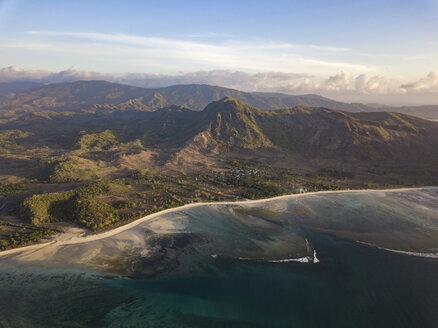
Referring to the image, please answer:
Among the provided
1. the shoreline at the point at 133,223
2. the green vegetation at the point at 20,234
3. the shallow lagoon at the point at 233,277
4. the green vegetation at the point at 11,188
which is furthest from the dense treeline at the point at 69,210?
the green vegetation at the point at 11,188

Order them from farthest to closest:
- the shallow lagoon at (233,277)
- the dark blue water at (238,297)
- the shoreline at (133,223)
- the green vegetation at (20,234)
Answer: the shoreline at (133,223), the green vegetation at (20,234), the shallow lagoon at (233,277), the dark blue water at (238,297)

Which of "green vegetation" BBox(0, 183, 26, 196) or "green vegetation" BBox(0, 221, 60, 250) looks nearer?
"green vegetation" BBox(0, 221, 60, 250)

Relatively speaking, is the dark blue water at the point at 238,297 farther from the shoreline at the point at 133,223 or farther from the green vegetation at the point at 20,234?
the green vegetation at the point at 20,234

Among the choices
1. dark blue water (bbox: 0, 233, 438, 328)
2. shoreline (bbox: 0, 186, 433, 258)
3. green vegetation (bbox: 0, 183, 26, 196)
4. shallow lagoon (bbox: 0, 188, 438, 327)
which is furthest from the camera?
→ green vegetation (bbox: 0, 183, 26, 196)

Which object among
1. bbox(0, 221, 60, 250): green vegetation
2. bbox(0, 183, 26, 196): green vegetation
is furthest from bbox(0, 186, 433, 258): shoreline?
bbox(0, 183, 26, 196): green vegetation

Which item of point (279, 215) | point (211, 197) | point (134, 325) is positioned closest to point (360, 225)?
point (279, 215)

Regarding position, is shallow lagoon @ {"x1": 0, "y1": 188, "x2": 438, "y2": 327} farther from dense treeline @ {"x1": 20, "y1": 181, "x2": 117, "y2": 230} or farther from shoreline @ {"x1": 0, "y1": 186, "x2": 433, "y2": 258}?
dense treeline @ {"x1": 20, "y1": 181, "x2": 117, "y2": 230}
